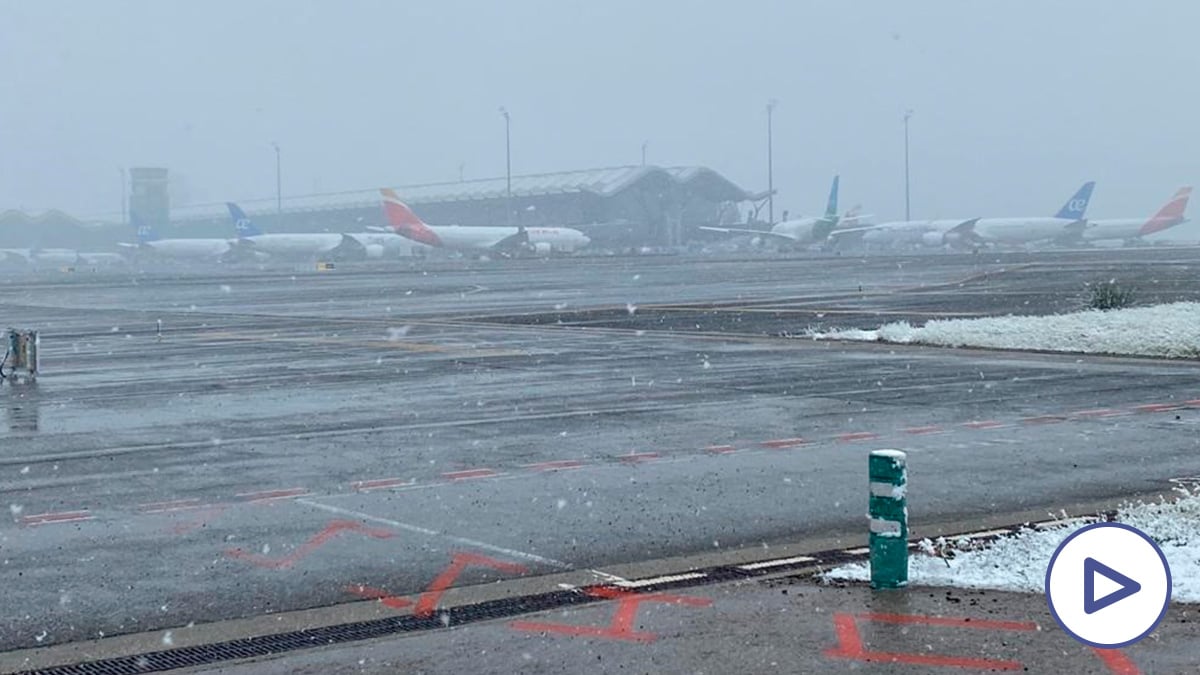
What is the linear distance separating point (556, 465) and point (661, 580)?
5.02 m

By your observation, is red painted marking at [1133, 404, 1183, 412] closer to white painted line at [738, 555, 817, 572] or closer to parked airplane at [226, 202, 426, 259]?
Result: white painted line at [738, 555, 817, 572]

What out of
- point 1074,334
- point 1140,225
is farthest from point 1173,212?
point 1074,334

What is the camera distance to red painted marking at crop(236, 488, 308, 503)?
12938 mm

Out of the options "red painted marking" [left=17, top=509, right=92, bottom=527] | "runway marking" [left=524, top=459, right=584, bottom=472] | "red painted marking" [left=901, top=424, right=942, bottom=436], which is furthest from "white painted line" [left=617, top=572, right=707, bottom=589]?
"red painted marking" [left=901, top=424, right=942, bottom=436]

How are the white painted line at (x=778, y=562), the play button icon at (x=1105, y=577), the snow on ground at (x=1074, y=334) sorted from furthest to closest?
the snow on ground at (x=1074, y=334) < the white painted line at (x=778, y=562) < the play button icon at (x=1105, y=577)

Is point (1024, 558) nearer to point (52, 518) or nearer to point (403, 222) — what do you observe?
point (52, 518)

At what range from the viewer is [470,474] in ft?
46.5

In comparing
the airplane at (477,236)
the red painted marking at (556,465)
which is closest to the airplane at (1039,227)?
the airplane at (477,236)

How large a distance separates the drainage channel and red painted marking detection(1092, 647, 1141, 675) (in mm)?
2596

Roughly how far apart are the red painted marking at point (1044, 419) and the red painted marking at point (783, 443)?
10.4ft

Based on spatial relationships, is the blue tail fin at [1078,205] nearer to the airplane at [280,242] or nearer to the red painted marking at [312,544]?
the airplane at [280,242]

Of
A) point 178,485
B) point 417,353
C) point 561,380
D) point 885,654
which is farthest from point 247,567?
point 417,353

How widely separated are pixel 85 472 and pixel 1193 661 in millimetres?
10824

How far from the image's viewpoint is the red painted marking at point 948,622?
326 inches
